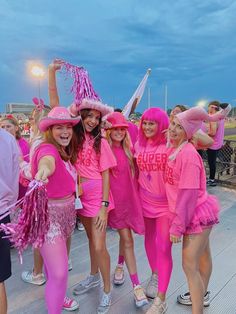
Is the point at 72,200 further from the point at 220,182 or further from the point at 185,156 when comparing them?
the point at 220,182

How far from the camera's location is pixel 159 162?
237cm

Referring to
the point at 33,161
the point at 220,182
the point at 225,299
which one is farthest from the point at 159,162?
the point at 220,182

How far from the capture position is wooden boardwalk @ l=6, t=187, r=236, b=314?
8.18 ft

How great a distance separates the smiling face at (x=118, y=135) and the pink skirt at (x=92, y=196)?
432 mm

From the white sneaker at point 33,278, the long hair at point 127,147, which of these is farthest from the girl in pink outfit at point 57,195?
the white sneaker at point 33,278

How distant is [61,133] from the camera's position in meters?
2.14

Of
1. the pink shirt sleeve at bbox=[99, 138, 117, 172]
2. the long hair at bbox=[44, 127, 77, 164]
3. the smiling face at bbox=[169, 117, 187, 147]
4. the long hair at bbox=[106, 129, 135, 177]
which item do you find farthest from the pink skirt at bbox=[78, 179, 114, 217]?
the smiling face at bbox=[169, 117, 187, 147]

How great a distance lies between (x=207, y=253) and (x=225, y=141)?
16.1 feet

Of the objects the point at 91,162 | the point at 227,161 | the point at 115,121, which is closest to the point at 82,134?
the point at 91,162

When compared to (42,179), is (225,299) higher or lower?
lower

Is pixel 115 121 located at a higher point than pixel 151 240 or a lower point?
higher

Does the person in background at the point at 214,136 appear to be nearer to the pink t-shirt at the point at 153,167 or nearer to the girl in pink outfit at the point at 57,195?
the pink t-shirt at the point at 153,167

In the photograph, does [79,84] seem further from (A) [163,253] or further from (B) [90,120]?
(A) [163,253]

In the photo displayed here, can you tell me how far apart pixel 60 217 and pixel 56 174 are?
33 cm
